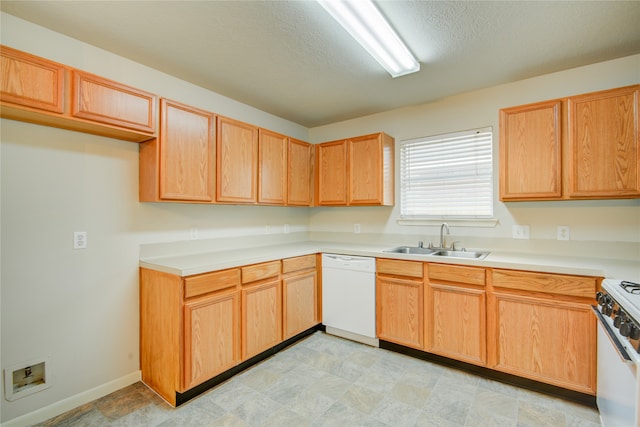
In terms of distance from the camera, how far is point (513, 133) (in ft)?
8.05

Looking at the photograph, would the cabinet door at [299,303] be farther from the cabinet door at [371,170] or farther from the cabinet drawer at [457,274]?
the cabinet drawer at [457,274]

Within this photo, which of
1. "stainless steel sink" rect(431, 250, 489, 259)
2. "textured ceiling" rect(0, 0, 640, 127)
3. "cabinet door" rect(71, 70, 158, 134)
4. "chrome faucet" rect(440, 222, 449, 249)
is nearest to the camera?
"textured ceiling" rect(0, 0, 640, 127)

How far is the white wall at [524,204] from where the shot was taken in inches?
91.4

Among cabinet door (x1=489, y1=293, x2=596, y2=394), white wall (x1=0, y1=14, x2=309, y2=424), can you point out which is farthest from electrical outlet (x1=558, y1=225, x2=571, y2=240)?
white wall (x1=0, y1=14, x2=309, y2=424)

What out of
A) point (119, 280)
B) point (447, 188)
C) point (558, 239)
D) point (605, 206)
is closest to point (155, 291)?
point (119, 280)

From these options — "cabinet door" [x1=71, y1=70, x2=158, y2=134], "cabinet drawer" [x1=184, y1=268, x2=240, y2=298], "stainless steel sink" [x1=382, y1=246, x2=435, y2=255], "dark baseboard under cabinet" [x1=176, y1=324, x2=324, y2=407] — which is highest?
"cabinet door" [x1=71, y1=70, x2=158, y2=134]

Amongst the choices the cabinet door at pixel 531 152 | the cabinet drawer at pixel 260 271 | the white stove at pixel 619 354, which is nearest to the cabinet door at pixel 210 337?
the cabinet drawer at pixel 260 271

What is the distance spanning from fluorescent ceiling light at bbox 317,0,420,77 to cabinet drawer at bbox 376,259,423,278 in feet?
5.36

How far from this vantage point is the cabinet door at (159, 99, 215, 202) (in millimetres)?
2277

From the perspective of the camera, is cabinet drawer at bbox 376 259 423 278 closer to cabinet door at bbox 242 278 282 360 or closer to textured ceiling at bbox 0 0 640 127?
cabinet door at bbox 242 278 282 360

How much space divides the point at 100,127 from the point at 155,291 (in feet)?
4.02

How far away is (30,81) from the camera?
1679 millimetres

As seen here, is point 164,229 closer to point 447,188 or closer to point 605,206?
point 447,188

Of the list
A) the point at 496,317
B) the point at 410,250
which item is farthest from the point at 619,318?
the point at 410,250
